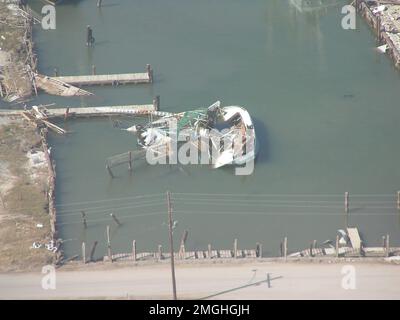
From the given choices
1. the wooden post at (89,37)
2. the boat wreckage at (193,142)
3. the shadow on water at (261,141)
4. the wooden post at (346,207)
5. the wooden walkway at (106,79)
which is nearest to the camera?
the wooden post at (346,207)

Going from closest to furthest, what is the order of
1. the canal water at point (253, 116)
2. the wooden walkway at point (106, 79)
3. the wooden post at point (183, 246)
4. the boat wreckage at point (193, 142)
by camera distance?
1. the wooden post at point (183, 246)
2. the canal water at point (253, 116)
3. the boat wreckage at point (193, 142)
4. the wooden walkway at point (106, 79)

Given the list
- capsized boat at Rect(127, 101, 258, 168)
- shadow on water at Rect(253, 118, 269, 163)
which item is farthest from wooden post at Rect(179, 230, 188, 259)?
shadow on water at Rect(253, 118, 269, 163)

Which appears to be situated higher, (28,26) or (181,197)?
(28,26)

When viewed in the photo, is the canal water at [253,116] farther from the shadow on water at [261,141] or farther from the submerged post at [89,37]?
the submerged post at [89,37]


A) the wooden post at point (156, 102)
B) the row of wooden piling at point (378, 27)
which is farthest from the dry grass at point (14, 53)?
the row of wooden piling at point (378, 27)

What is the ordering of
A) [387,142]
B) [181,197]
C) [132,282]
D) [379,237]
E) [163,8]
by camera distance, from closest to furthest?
1. [132,282]
2. [379,237]
3. [181,197]
4. [387,142]
5. [163,8]

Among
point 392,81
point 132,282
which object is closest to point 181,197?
point 132,282

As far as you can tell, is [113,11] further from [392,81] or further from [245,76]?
[392,81]

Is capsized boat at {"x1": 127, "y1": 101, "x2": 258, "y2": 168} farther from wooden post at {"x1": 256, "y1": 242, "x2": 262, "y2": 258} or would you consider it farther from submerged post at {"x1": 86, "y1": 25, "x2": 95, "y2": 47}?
submerged post at {"x1": 86, "y1": 25, "x2": 95, "y2": 47}
